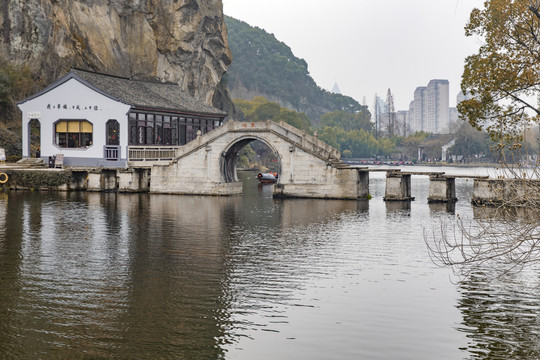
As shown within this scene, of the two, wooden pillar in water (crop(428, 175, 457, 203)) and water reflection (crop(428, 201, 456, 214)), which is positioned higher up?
wooden pillar in water (crop(428, 175, 457, 203))

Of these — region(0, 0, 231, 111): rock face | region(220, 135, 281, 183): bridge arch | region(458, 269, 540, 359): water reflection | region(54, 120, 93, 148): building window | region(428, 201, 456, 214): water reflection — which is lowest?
region(458, 269, 540, 359): water reflection

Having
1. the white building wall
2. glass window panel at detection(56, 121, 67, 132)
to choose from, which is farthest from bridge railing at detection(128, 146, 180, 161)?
glass window panel at detection(56, 121, 67, 132)

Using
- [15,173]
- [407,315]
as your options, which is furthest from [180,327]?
[15,173]

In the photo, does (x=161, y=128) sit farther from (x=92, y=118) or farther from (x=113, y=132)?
(x=92, y=118)

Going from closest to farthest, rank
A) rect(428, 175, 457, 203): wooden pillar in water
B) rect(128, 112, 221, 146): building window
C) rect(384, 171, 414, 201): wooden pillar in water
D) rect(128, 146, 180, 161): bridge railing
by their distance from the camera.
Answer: rect(428, 175, 457, 203): wooden pillar in water, rect(384, 171, 414, 201): wooden pillar in water, rect(128, 146, 180, 161): bridge railing, rect(128, 112, 221, 146): building window

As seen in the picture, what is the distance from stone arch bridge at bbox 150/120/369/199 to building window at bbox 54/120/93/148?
9.00m

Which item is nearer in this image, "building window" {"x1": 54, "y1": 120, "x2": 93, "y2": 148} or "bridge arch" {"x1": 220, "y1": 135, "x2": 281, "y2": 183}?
"bridge arch" {"x1": 220, "y1": 135, "x2": 281, "y2": 183}

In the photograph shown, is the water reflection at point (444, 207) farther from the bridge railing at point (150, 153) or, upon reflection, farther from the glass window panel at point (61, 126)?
the glass window panel at point (61, 126)

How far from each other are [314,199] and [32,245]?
29.9 meters

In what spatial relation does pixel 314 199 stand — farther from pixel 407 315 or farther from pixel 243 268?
pixel 407 315

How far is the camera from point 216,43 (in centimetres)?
11169

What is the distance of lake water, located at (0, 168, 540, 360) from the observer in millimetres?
18922

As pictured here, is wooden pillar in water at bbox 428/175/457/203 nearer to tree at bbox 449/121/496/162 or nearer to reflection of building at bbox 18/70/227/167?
reflection of building at bbox 18/70/227/167

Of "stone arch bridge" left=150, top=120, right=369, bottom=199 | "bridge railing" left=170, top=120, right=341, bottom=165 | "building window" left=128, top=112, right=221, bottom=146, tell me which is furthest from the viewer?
Result: "building window" left=128, top=112, right=221, bottom=146
